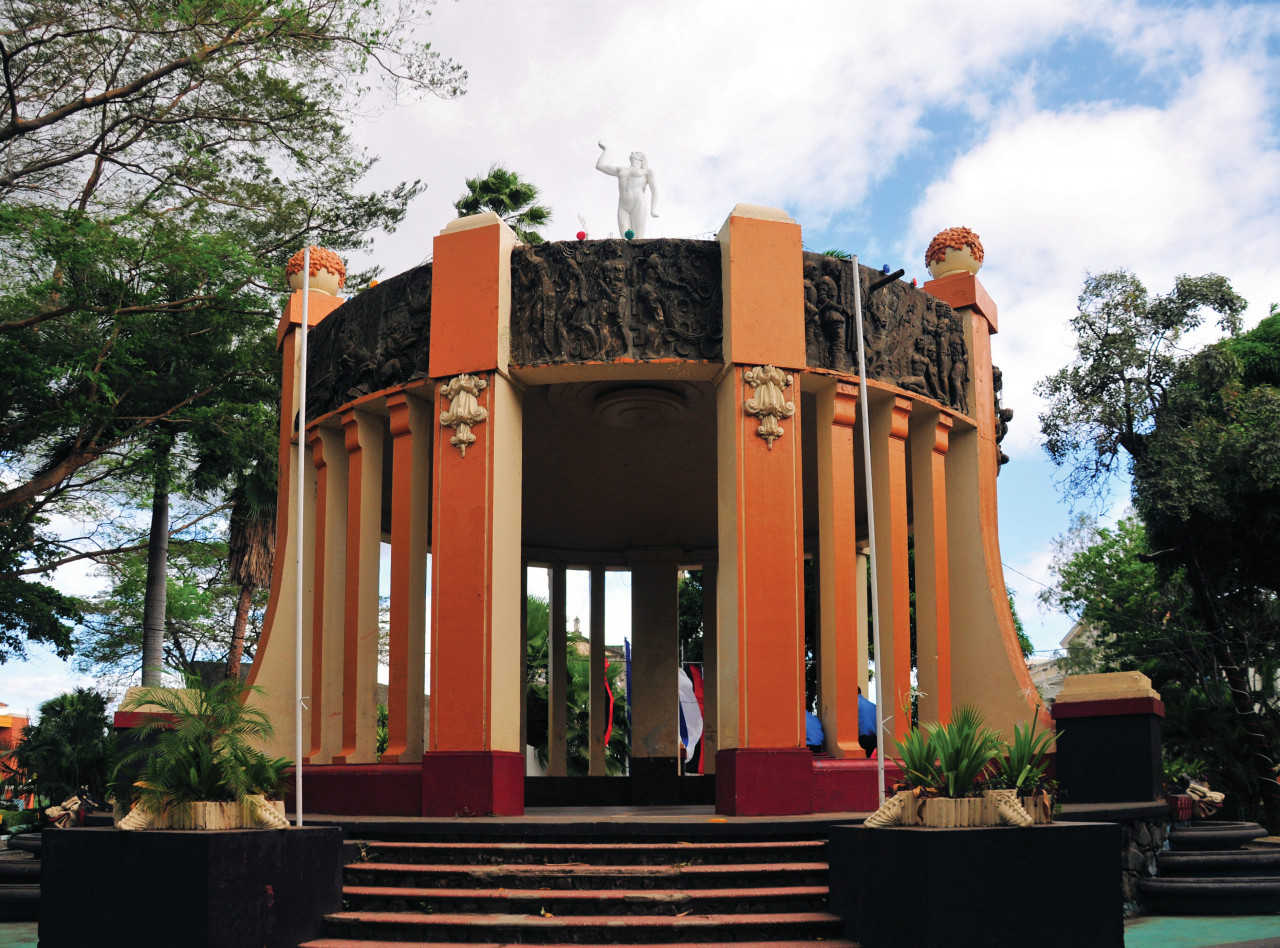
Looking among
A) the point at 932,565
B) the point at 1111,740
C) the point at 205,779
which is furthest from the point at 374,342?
the point at 1111,740

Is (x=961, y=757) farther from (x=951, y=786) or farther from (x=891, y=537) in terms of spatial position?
(x=891, y=537)

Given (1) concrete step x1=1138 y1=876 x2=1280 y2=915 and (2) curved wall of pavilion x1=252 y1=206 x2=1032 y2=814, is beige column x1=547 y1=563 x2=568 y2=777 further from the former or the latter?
(1) concrete step x1=1138 y1=876 x2=1280 y2=915

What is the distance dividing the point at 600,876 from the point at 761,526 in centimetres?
423

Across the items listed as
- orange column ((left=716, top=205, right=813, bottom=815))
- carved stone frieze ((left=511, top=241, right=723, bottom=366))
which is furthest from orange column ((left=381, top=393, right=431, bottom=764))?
orange column ((left=716, top=205, right=813, bottom=815))

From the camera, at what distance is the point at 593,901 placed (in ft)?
26.4

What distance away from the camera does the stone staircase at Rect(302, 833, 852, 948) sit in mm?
7719

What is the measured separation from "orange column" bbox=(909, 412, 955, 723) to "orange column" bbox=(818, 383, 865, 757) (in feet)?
4.92

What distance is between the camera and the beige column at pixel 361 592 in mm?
12945

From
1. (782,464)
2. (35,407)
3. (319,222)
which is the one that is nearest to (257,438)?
(35,407)

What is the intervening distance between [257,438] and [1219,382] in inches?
776

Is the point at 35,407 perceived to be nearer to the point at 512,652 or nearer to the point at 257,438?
the point at 257,438

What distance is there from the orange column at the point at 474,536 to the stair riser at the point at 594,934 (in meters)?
3.00

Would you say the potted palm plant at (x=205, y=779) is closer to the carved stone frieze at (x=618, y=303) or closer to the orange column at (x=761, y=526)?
the orange column at (x=761, y=526)

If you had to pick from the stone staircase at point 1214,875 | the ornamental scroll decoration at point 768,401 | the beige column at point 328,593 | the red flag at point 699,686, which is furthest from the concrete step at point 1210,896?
the red flag at point 699,686
